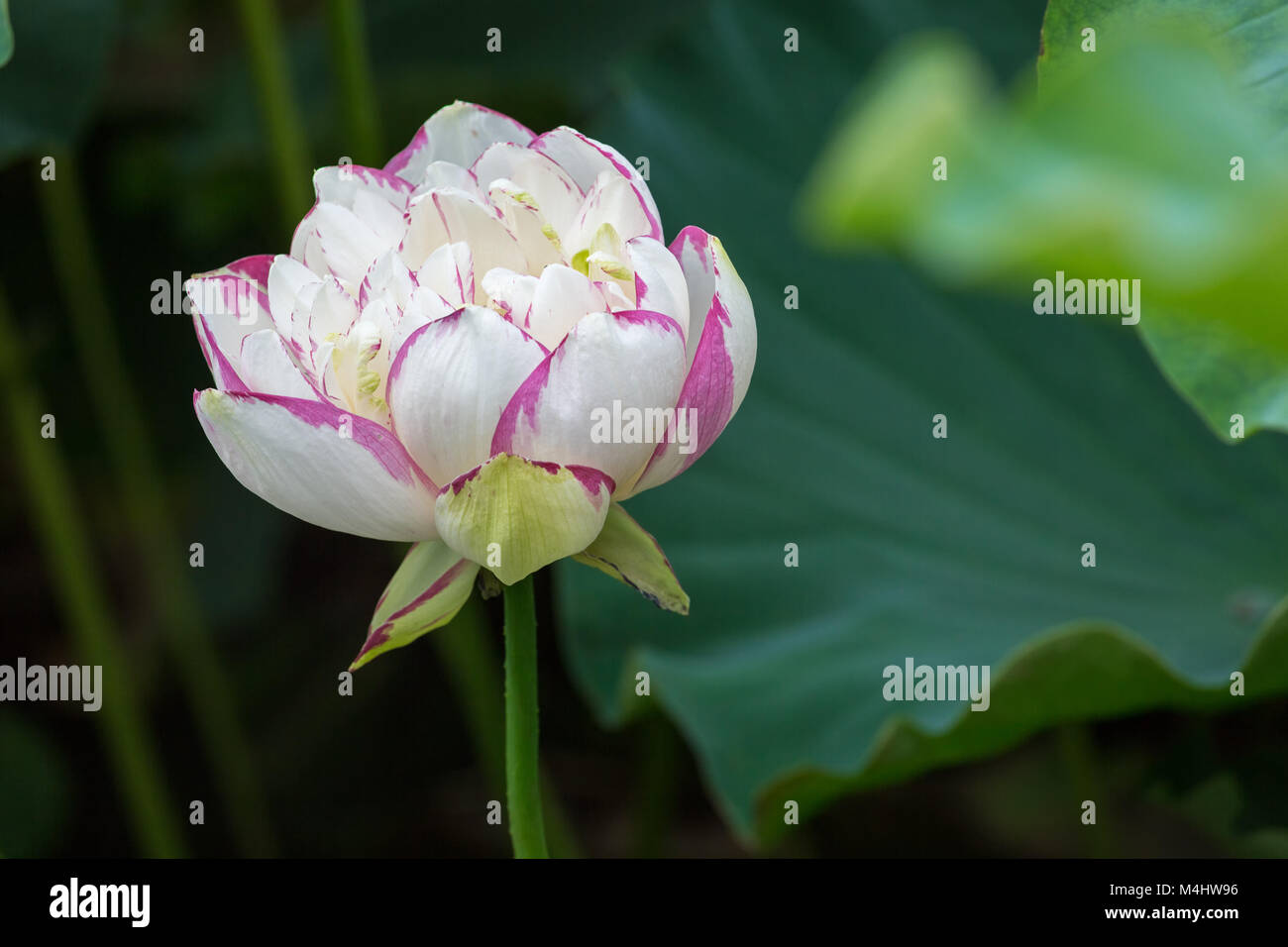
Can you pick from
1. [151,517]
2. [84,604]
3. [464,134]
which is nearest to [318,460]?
[464,134]

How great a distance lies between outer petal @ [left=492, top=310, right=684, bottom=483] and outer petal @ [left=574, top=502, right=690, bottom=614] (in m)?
0.03

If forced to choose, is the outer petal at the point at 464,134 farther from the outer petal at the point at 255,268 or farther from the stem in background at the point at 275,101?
the stem in background at the point at 275,101

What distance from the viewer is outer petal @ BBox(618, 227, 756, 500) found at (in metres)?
0.33

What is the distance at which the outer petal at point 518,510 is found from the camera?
0.32m

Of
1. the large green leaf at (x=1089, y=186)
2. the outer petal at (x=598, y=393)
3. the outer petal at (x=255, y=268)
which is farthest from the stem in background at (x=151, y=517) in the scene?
the large green leaf at (x=1089, y=186)

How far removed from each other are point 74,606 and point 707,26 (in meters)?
0.69

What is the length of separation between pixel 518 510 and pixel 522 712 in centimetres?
7

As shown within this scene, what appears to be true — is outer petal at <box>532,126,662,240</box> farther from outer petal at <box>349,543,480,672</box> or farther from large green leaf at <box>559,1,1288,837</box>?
large green leaf at <box>559,1,1288,837</box>

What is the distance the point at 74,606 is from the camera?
96 centimetres

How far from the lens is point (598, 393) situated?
0.31 metres

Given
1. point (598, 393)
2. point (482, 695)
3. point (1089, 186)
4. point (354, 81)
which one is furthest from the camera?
point (482, 695)

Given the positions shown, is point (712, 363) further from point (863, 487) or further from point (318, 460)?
point (863, 487)

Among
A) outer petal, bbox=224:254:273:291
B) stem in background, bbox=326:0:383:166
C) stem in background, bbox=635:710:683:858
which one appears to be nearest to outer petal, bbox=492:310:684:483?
outer petal, bbox=224:254:273:291
